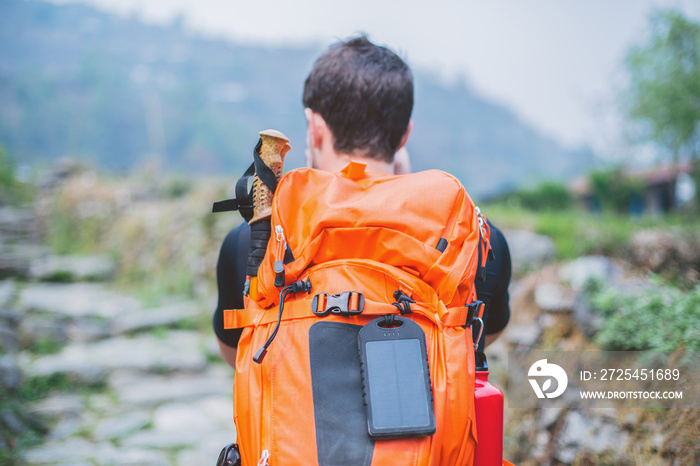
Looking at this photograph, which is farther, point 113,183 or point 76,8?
point 76,8

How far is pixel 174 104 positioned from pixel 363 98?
4794 cm

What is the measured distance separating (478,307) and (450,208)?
0.28 metres

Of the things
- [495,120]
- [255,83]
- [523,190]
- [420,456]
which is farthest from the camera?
[495,120]

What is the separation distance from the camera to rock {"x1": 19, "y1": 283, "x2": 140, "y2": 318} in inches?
212

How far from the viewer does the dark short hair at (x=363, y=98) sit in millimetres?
1377

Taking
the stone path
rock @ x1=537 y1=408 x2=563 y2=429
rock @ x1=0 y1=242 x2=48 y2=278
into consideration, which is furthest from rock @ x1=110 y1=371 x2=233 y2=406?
rock @ x1=0 y1=242 x2=48 y2=278

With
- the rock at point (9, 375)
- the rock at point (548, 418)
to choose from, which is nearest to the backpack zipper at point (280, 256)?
the rock at point (548, 418)

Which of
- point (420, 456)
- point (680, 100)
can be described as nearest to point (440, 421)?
point (420, 456)

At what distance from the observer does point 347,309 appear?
1.04 meters

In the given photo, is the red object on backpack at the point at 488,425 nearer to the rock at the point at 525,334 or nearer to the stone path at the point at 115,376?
the stone path at the point at 115,376

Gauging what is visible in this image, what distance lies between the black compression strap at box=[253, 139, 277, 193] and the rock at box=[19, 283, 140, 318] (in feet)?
17.0

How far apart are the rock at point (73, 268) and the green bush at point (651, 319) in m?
7.20

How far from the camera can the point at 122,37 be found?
66.3m

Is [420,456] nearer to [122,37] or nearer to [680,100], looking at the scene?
[680,100]
